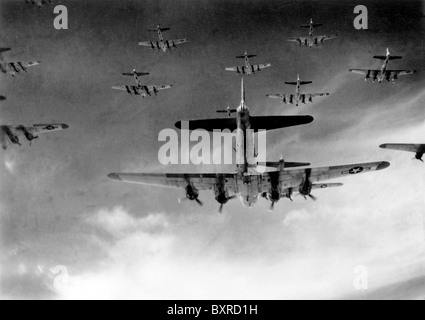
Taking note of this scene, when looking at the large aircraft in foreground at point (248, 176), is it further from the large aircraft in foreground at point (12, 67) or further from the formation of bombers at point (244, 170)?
the large aircraft in foreground at point (12, 67)

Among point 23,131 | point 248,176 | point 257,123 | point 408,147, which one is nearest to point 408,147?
point 408,147

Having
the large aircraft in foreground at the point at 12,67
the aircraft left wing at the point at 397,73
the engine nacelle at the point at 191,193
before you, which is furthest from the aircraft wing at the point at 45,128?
the aircraft left wing at the point at 397,73

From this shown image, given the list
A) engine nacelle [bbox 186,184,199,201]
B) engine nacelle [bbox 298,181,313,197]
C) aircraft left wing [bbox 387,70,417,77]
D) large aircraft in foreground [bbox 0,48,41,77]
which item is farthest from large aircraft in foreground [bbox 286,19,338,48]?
large aircraft in foreground [bbox 0,48,41,77]

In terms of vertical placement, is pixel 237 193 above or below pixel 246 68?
below

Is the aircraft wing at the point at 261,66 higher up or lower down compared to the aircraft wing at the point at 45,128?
higher up

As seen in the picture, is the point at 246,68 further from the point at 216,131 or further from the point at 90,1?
the point at 90,1
